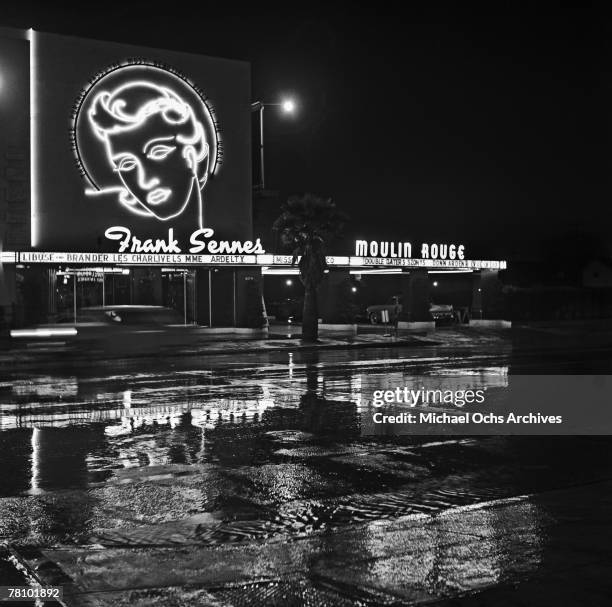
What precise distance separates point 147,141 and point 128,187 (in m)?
2.19

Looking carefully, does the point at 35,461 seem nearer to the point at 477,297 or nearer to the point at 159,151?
the point at 159,151

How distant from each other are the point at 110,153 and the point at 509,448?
28045 millimetres

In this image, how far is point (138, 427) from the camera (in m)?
12.3

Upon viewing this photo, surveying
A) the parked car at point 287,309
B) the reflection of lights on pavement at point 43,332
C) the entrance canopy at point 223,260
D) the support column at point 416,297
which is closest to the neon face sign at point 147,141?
the entrance canopy at point 223,260

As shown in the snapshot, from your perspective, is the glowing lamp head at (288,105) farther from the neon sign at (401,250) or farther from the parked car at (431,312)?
the parked car at (431,312)

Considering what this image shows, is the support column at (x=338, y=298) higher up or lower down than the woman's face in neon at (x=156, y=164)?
lower down

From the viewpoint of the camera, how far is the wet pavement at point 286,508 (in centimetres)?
562

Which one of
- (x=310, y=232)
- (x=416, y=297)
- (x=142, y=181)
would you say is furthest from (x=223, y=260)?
(x=416, y=297)

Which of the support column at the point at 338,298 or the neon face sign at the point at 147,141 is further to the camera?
the support column at the point at 338,298

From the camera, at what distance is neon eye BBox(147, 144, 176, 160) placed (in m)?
36.2

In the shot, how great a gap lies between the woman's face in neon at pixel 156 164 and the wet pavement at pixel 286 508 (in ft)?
70.8

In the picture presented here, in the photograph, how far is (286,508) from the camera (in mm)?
7723

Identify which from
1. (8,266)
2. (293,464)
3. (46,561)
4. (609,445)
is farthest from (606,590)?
(8,266)

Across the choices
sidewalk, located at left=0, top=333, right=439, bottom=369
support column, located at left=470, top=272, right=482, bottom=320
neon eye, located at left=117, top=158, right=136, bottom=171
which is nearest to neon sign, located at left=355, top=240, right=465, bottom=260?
sidewalk, located at left=0, top=333, right=439, bottom=369
